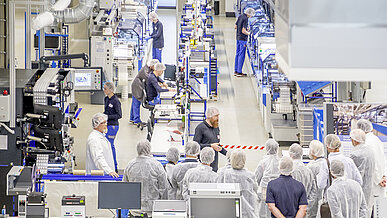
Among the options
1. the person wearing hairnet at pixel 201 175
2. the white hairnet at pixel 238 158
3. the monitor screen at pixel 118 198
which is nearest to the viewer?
the monitor screen at pixel 118 198

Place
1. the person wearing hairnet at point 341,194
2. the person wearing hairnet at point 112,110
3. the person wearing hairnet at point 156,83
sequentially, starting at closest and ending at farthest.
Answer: the person wearing hairnet at point 341,194 → the person wearing hairnet at point 112,110 → the person wearing hairnet at point 156,83

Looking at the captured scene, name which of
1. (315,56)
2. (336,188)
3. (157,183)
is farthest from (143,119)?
(315,56)

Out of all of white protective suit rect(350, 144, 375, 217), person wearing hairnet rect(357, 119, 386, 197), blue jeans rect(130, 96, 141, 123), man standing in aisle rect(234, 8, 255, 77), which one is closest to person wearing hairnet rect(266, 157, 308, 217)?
white protective suit rect(350, 144, 375, 217)

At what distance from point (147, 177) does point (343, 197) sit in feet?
6.78

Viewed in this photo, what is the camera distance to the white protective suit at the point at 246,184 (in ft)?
23.3

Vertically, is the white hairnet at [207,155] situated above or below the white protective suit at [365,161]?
above

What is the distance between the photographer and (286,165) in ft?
22.0

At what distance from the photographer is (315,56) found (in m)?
3.24

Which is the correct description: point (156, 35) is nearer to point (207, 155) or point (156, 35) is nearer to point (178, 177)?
point (178, 177)

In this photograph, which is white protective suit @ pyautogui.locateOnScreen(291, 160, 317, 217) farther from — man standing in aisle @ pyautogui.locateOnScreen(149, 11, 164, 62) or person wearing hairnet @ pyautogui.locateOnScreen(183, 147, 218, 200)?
man standing in aisle @ pyautogui.locateOnScreen(149, 11, 164, 62)

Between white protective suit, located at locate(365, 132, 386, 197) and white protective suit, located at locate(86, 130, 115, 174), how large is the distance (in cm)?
322

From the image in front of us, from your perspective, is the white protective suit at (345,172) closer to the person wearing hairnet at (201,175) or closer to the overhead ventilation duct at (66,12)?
the person wearing hairnet at (201,175)

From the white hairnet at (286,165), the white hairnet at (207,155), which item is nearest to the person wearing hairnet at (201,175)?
the white hairnet at (207,155)

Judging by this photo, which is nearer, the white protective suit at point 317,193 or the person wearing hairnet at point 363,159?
the white protective suit at point 317,193
